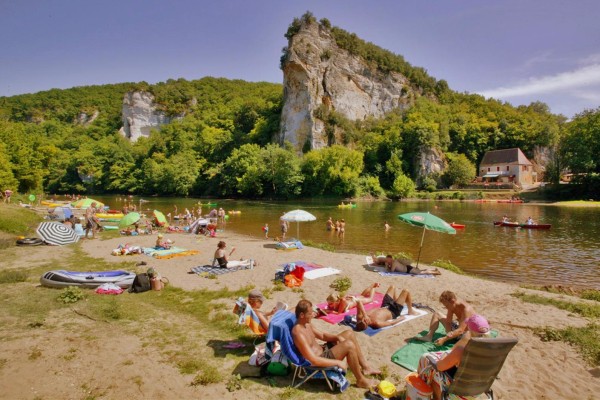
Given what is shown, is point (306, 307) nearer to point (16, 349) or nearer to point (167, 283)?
point (16, 349)

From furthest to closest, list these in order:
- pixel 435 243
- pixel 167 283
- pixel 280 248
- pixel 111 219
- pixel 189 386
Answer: pixel 111 219 → pixel 435 243 → pixel 280 248 → pixel 167 283 → pixel 189 386

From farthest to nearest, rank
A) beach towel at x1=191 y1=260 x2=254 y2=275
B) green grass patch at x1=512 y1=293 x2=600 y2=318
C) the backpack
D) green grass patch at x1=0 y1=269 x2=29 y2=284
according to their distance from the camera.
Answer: beach towel at x1=191 y1=260 x2=254 y2=275 < green grass patch at x1=0 y1=269 x2=29 y2=284 < the backpack < green grass patch at x1=512 y1=293 x2=600 y2=318

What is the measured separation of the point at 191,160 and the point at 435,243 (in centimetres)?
6729

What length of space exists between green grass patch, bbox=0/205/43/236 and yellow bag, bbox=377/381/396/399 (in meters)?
23.4

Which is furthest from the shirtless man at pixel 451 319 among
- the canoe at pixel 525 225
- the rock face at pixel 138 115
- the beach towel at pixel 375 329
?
the rock face at pixel 138 115

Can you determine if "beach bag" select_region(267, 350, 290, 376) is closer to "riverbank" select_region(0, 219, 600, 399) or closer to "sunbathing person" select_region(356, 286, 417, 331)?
"riverbank" select_region(0, 219, 600, 399)

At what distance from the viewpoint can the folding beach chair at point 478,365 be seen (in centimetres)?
420

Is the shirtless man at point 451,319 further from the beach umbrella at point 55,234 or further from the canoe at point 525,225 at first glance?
the canoe at point 525,225

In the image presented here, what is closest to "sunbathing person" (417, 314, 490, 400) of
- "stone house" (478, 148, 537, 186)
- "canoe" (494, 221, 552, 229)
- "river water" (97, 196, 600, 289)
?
"river water" (97, 196, 600, 289)

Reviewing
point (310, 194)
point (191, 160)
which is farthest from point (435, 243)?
point (191, 160)

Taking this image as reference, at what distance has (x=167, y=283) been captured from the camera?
11.2m

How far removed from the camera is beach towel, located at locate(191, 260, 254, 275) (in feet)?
42.0

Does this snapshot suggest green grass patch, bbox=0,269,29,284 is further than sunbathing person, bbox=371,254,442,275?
No

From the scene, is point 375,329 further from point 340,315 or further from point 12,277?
point 12,277
